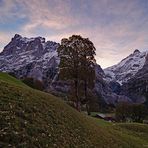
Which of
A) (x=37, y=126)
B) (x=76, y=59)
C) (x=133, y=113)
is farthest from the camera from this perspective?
(x=133, y=113)

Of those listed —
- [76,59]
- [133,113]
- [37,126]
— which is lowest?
[37,126]

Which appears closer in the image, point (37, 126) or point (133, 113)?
point (37, 126)

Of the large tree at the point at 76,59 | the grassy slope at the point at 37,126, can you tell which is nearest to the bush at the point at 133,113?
the large tree at the point at 76,59

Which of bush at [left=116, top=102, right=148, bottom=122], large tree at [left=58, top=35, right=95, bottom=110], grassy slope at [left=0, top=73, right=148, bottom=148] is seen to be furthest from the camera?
bush at [left=116, top=102, right=148, bottom=122]

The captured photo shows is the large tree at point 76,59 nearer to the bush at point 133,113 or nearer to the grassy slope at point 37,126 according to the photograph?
the grassy slope at point 37,126

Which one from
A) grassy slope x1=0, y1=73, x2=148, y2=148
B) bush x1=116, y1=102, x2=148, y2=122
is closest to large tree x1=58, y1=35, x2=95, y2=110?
grassy slope x1=0, y1=73, x2=148, y2=148

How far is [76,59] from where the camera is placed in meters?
78.9

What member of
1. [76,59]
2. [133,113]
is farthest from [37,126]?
[133,113]

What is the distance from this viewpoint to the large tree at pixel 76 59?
7825cm

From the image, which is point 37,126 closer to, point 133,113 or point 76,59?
point 76,59

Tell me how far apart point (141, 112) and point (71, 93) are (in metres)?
86.5

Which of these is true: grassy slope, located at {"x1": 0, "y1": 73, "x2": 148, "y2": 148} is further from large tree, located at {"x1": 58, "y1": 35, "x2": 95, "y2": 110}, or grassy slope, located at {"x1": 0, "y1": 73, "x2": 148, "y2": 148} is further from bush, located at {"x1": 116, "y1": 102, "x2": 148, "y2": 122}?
bush, located at {"x1": 116, "y1": 102, "x2": 148, "y2": 122}

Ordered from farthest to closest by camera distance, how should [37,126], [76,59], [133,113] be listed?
[133,113] → [76,59] → [37,126]

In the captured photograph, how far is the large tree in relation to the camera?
3081 inches
